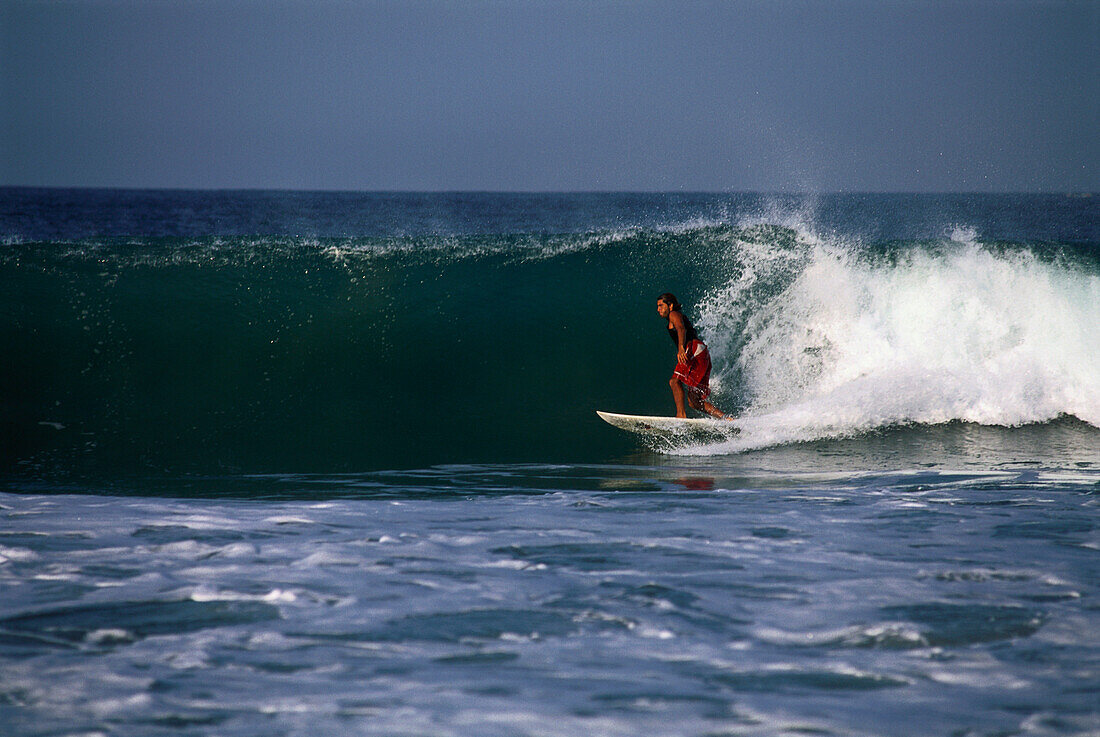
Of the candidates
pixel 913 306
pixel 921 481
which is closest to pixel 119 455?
pixel 921 481

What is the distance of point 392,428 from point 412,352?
195cm

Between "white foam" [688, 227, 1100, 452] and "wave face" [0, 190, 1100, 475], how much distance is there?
0.08 feet

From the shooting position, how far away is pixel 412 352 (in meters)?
10.3

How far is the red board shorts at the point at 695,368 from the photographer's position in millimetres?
8086

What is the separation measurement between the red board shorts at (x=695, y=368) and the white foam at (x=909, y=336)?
2.19 ft

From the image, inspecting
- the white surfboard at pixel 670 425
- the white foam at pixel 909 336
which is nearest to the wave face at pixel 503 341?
the white foam at pixel 909 336

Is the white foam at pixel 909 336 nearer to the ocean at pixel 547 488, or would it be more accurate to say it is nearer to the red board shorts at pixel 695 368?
the ocean at pixel 547 488

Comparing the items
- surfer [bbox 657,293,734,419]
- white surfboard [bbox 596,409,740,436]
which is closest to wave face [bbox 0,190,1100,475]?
white surfboard [bbox 596,409,740,436]

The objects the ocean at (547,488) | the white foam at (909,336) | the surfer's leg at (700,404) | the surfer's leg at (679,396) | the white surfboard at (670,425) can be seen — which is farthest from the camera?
the white foam at (909,336)

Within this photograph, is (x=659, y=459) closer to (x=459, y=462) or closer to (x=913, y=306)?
(x=459, y=462)

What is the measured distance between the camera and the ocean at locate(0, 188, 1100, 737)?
299cm

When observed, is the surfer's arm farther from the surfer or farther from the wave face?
the wave face

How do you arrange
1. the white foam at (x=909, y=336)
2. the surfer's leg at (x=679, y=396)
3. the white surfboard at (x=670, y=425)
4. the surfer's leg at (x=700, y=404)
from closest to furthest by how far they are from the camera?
the white surfboard at (x=670, y=425)
the surfer's leg at (x=679, y=396)
the surfer's leg at (x=700, y=404)
the white foam at (x=909, y=336)

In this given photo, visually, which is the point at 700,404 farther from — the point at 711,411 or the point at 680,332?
the point at 680,332
